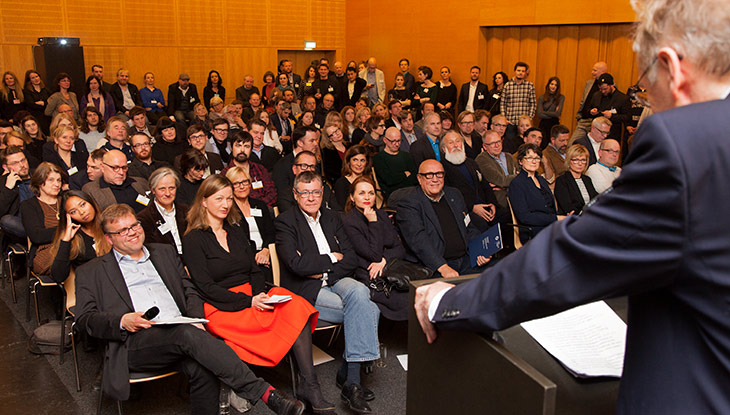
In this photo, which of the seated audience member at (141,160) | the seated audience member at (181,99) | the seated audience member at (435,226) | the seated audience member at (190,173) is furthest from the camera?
Answer: the seated audience member at (181,99)

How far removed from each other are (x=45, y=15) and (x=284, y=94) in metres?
4.74

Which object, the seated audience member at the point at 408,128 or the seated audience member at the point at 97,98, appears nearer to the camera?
the seated audience member at the point at 408,128

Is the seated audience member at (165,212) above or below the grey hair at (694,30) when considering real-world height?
below

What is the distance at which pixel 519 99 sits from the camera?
33.7 ft

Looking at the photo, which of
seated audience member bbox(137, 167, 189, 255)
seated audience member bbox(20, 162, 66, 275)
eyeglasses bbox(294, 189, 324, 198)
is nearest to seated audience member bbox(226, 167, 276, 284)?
seated audience member bbox(137, 167, 189, 255)

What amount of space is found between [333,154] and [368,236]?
329cm

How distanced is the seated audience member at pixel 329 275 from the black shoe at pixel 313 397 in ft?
0.51

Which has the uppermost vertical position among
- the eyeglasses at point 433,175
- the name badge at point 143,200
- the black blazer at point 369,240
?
the eyeglasses at point 433,175

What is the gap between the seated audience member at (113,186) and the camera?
493 centimetres

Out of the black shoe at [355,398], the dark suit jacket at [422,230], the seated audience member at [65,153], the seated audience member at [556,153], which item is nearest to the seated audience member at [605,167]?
the seated audience member at [556,153]

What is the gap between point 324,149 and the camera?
24.3ft

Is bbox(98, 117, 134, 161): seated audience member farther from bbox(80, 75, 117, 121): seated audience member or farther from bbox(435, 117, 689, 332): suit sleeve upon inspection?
bbox(435, 117, 689, 332): suit sleeve

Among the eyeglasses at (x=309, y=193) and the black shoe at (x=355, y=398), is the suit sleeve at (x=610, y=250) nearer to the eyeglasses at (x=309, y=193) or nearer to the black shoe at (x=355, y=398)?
the black shoe at (x=355, y=398)

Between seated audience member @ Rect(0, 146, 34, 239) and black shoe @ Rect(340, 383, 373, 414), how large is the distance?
126 inches
